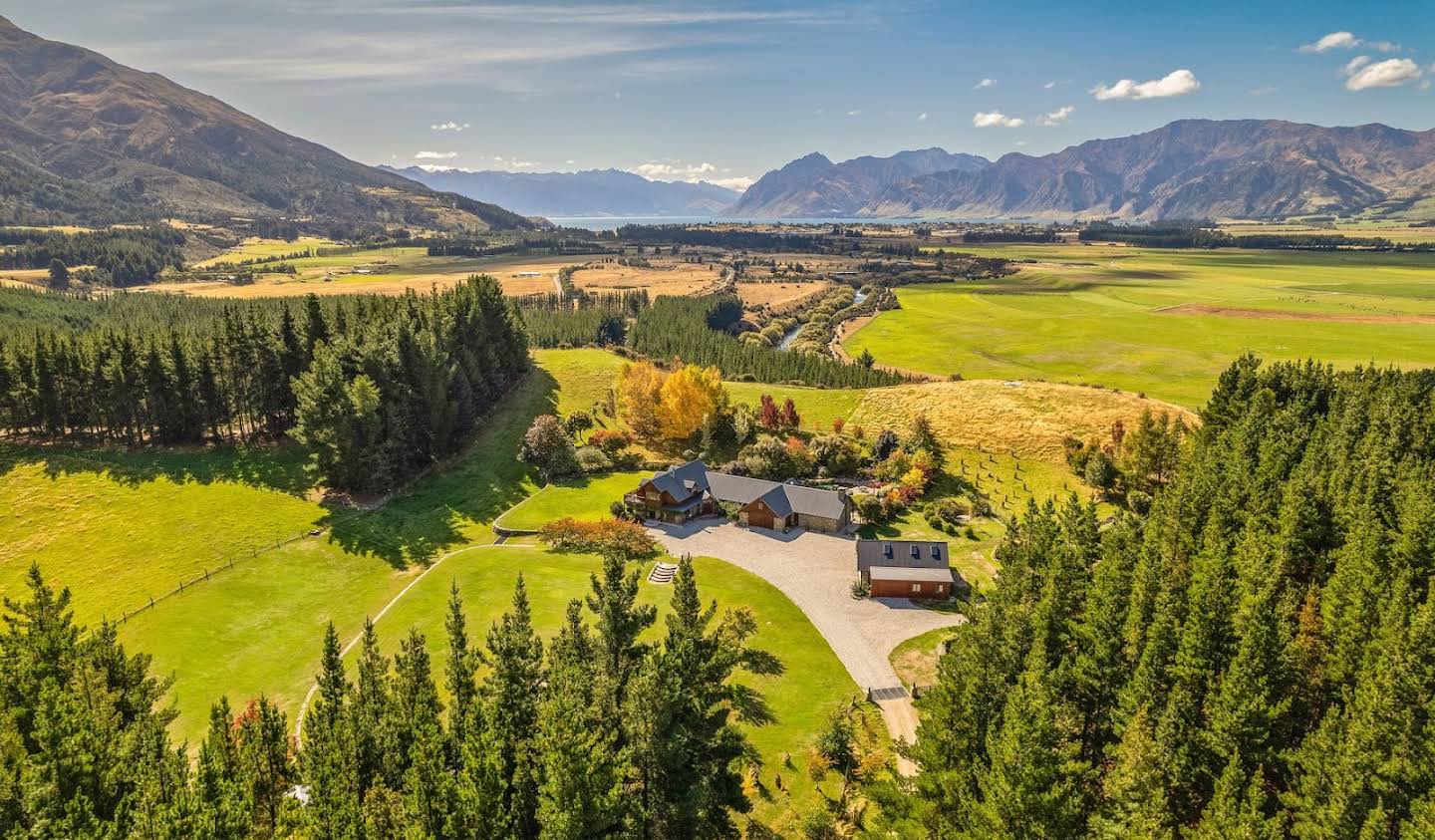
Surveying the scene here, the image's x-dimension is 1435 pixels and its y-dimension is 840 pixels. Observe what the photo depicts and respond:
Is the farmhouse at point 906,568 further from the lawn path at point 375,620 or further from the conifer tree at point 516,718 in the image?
the lawn path at point 375,620

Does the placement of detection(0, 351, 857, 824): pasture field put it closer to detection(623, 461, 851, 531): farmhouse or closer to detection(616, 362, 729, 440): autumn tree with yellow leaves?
detection(623, 461, 851, 531): farmhouse

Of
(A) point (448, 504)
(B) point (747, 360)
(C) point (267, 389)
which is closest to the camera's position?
(A) point (448, 504)

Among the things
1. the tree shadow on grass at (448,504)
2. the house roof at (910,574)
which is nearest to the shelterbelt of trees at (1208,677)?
the house roof at (910,574)

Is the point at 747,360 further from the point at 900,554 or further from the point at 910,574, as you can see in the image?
the point at 910,574

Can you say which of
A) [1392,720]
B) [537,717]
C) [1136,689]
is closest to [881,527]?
[1136,689]

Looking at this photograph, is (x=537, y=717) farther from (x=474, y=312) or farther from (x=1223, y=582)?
(x=474, y=312)

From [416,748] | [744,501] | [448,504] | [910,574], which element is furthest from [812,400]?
[416,748]

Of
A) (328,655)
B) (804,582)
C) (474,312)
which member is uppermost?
(474,312)
